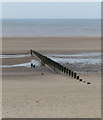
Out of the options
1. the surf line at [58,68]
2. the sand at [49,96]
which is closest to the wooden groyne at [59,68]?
the surf line at [58,68]

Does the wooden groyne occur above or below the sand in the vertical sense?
above

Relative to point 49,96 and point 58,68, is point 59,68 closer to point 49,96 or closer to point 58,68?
point 58,68

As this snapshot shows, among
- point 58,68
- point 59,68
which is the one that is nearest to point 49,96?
point 59,68

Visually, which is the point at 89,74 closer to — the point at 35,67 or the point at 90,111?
the point at 35,67

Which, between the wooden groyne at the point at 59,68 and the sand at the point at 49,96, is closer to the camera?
the sand at the point at 49,96

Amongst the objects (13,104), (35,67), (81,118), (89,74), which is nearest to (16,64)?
(35,67)

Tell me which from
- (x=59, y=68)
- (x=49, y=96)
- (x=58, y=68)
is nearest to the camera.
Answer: (x=49, y=96)

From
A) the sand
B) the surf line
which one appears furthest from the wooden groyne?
the sand

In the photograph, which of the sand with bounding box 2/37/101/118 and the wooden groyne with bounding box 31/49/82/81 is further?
the wooden groyne with bounding box 31/49/82/81

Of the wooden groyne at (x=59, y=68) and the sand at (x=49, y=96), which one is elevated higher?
the wooden groyne at (x=59, y=68)

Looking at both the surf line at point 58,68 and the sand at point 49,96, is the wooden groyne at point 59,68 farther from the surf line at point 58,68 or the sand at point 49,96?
the sand at point 49,96

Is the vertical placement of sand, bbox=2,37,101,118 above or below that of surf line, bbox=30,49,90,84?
below

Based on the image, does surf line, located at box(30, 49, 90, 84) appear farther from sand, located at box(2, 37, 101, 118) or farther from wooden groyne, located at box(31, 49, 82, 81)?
sand, located at box(2, 37, 101, 118)

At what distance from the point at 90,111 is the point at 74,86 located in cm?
686
